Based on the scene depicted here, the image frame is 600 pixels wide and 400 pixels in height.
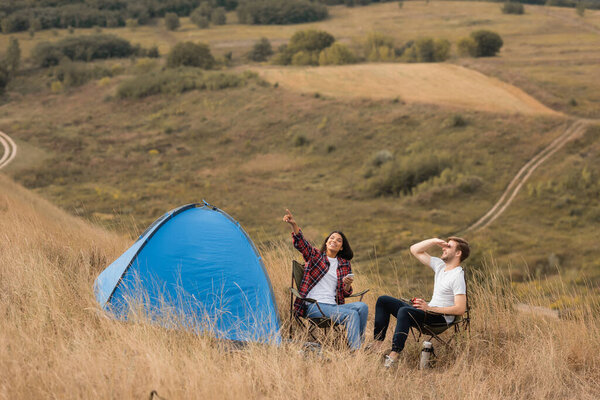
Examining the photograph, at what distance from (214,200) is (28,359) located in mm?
31477

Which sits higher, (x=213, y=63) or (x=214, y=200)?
(x=213, y=63)

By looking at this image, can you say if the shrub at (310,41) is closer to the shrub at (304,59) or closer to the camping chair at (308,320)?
the shrub at (304,59)

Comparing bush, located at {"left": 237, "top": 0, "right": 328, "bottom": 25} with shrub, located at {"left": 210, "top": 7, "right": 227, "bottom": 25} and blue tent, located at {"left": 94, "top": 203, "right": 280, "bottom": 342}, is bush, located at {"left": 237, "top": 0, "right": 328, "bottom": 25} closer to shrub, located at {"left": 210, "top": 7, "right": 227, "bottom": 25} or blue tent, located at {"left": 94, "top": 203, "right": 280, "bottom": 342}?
shrub, located at {"left": 210, "top": 7, "right": 227, "bottom": 25}

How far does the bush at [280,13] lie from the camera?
3521 inches

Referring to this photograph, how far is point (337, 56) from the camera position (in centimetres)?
6750

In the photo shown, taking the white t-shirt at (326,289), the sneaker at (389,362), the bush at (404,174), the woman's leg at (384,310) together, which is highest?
the white t-shirt at (326,289)

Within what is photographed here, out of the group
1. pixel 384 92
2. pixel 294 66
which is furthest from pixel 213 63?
pixel 384 92

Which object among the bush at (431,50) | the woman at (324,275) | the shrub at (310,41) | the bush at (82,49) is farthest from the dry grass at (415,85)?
the woman at (324,275)

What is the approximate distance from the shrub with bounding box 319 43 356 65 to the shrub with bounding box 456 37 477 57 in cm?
1209

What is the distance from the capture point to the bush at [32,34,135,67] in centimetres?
6712

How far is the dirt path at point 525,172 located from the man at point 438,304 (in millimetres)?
27000

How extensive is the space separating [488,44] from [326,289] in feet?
217

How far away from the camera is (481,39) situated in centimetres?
6612

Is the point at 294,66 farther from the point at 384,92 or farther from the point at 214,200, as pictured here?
the point at 214,200
